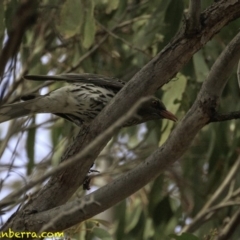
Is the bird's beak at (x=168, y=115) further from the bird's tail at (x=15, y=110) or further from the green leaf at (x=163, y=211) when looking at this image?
the green leaf at (x=163, y=211)

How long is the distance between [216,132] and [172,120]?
641 mm

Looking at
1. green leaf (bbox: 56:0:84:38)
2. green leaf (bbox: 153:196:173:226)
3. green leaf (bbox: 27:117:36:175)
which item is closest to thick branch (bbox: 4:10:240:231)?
green leaf (bbox: 56:0:84:38)

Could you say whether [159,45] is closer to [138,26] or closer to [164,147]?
[138,26]

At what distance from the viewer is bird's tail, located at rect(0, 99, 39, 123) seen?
10.0 feet

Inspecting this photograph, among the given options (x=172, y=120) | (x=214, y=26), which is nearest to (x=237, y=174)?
(x=172, y=120)

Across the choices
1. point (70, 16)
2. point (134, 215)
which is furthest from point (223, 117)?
point (134, 215)

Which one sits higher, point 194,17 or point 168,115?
point 168,115

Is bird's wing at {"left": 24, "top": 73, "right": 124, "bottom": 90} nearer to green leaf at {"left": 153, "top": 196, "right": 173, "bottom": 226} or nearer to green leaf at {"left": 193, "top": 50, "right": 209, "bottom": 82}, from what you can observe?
green leaf at {"left": 193, "top": 50, "right": 209, "bottom": 82}

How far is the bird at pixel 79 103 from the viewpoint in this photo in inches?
123

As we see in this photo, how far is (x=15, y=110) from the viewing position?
10.2 feet

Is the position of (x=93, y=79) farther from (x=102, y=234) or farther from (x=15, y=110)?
(x=102, y=234)

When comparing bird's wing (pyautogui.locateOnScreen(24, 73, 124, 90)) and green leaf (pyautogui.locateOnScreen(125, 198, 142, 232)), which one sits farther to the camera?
green leaf (pyautogui.locateOnScreen(125, 198, 142, 232))

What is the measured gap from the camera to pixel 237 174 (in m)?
4.05

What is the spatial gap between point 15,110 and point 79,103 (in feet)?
1.11
